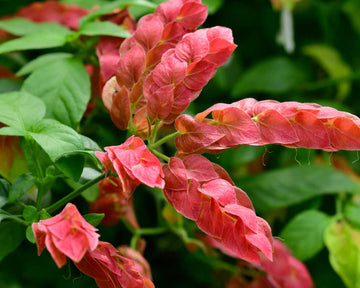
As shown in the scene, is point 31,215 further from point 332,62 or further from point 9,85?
point 332,62

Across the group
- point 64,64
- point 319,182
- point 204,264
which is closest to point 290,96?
point 319,182

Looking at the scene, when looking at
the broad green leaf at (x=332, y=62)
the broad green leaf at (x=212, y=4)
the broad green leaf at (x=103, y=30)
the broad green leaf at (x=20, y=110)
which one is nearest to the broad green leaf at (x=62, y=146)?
the broad green leaf at (x=20, y=110)

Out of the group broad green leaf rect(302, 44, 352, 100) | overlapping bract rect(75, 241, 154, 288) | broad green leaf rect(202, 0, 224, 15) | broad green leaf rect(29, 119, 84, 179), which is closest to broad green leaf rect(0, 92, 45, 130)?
broad green leaf rect(29, 119, 84, 179)

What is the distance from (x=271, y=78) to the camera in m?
0.83

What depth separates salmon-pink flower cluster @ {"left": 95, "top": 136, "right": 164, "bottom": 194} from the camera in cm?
32

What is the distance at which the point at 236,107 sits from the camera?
1.14 ft

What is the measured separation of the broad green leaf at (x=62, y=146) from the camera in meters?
0.36

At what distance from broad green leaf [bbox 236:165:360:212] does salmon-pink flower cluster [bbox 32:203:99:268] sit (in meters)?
0.43

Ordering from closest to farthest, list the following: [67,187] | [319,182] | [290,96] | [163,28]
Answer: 1. [163,28]
2. [67,187]
3. [319,182]
4. [290,96]

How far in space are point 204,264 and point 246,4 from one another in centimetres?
48

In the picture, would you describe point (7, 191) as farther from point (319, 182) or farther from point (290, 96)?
point (290, 96)

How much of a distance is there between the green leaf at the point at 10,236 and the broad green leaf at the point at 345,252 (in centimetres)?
38

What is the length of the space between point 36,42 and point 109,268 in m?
0.29

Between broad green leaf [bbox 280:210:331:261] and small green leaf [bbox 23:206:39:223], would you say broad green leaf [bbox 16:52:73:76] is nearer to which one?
small green leaf [bbox 23:206:39:223]
